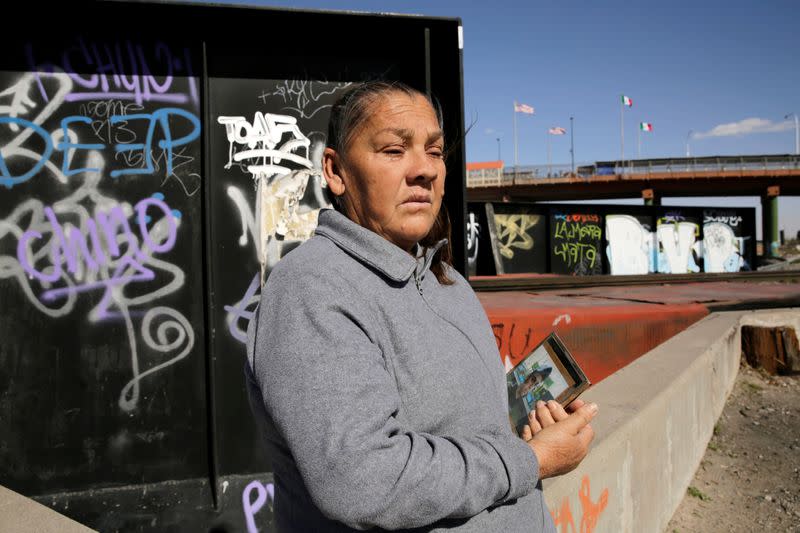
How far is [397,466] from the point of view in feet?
3.50

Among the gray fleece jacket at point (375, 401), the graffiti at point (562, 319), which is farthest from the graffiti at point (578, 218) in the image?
the gray fleece jacket at point (375, 401)

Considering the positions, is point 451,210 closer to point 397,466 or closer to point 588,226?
point 397,466

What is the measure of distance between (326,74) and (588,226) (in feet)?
50.7

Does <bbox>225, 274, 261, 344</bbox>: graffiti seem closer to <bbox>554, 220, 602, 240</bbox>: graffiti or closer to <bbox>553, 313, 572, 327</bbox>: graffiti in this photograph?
<bbox>553, 313, 572, 327</bbox>: graffiti

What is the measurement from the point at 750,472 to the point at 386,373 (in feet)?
16.0

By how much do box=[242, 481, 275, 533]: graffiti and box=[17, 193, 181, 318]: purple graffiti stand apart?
53.7 inches

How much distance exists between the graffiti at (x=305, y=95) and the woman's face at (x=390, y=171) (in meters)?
2.31

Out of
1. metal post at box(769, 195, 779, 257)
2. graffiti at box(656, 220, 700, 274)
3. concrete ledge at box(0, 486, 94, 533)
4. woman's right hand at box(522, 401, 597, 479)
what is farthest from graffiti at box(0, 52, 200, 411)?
metal post at box(769, 195, 779, 257)

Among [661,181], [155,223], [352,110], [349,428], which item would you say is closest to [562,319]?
[155,223]

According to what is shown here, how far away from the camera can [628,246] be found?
18797 millimetres

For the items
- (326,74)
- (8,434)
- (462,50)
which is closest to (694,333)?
(462,50)

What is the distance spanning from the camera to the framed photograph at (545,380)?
1.57 meters

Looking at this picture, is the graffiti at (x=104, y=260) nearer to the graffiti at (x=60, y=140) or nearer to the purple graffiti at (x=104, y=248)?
the purple graffiti at (x=104, y=248)

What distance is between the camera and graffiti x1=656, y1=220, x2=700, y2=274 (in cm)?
1975
